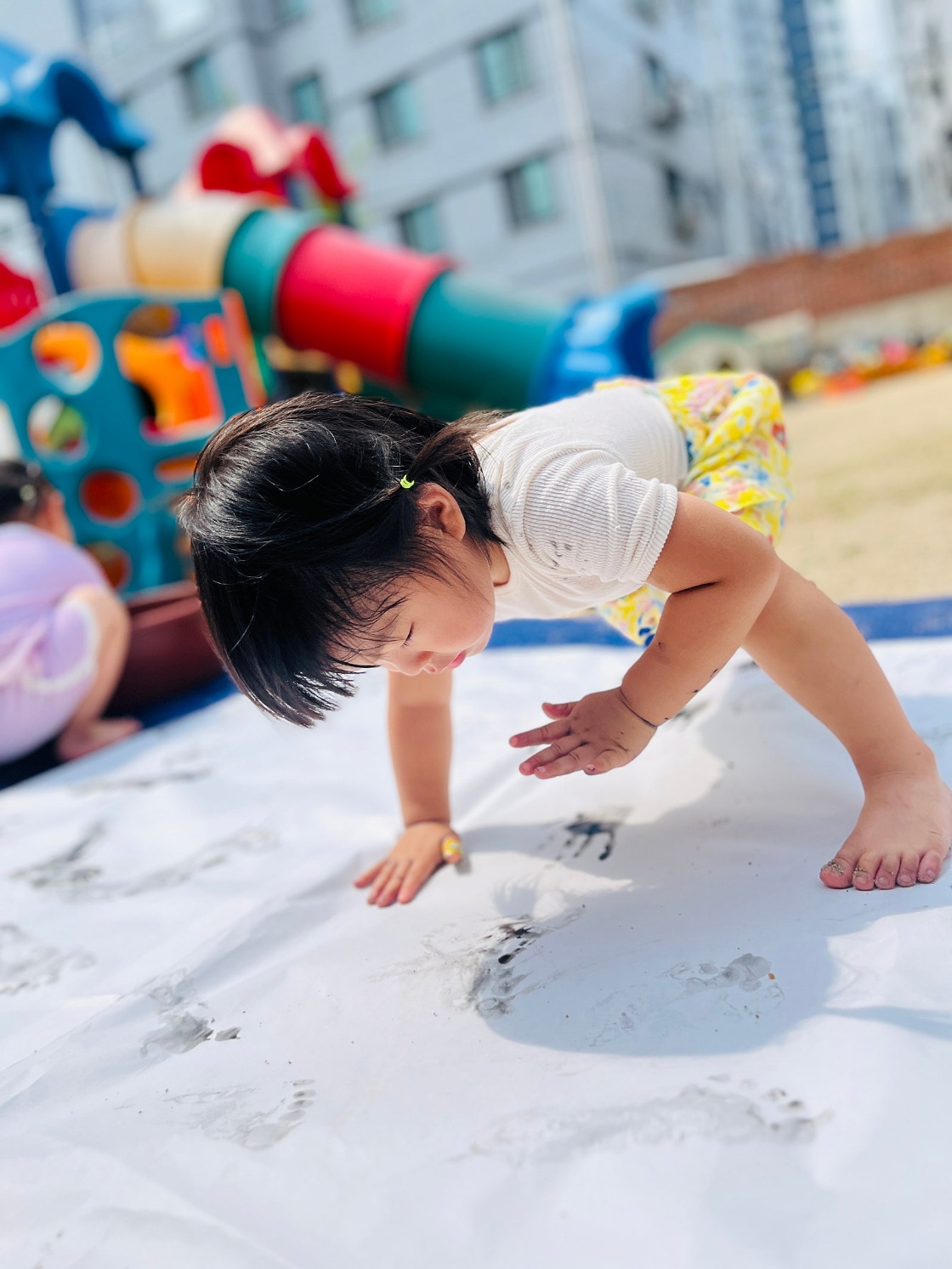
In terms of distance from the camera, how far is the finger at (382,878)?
96cm

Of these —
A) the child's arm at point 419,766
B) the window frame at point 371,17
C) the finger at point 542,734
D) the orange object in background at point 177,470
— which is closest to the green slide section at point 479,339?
the orange object in background at point 177,470

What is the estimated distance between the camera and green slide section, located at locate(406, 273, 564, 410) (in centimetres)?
348

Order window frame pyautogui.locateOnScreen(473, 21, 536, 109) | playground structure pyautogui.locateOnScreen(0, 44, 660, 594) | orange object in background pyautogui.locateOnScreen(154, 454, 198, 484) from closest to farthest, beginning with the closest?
orange object in background pyautogui.locateOnScreen(154, 454, 198, 484) < playground structure pyautogui.locateOnScreen(0, 44, 660, 594) < window frame pyautogui.locateOnScreen(473, 21, 536, 109)

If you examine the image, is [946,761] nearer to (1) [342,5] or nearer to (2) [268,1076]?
(2) [268,1076]

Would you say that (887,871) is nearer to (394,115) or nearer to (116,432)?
(116,432)

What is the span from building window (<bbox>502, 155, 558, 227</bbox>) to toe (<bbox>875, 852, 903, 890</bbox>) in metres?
10.3

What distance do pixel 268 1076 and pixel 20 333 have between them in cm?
260

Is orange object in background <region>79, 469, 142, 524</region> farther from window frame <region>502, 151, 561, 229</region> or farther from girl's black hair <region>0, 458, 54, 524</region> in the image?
window frame <region>502, 151, 561, 229</region>

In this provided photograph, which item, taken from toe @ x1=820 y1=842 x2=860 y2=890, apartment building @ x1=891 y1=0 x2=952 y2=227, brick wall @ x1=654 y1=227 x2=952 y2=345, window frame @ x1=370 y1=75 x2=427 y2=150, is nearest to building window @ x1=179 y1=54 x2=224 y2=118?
window frame @ x1=370 y1=75 x2=427 y2=150

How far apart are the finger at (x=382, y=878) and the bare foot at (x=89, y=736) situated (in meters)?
0.80

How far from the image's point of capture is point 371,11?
35.2 feet

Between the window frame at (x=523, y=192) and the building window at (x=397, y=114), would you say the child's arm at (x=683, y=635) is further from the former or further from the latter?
the building window at (x=397, y=114)

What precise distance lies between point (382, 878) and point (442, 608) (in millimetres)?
350

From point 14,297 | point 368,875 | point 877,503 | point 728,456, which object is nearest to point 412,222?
point 14,297
